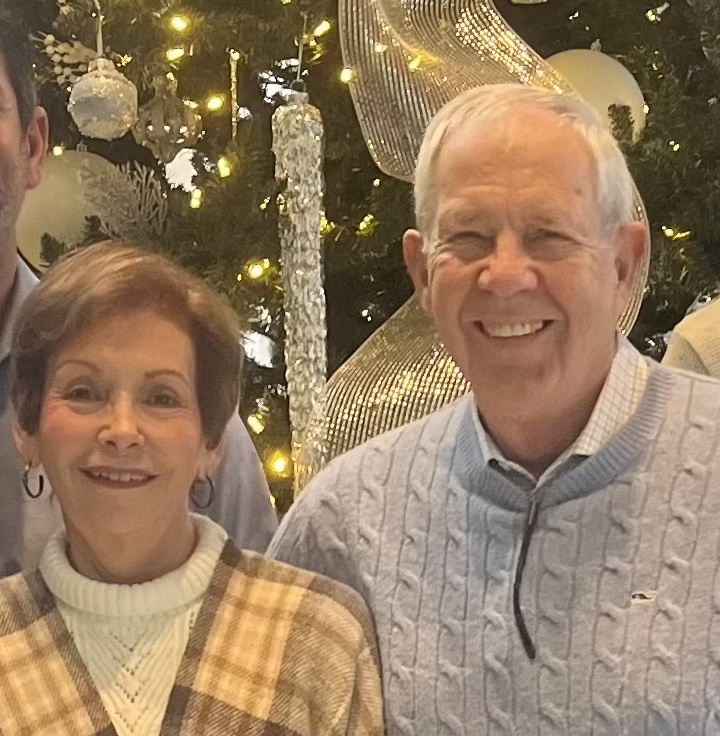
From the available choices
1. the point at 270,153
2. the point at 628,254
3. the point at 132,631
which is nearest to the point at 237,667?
the point at 132,631

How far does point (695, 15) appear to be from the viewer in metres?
1.99

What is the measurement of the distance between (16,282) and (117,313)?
0.56ft

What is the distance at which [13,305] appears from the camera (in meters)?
1.19

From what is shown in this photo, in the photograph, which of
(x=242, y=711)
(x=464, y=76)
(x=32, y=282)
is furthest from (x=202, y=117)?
(x=242, y=711)

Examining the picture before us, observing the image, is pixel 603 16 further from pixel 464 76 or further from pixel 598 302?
pixel 598 302

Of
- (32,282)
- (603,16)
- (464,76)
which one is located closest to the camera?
(32,282)

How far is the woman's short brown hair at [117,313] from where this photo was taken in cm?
112

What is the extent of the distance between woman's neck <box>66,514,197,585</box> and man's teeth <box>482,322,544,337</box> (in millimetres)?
393

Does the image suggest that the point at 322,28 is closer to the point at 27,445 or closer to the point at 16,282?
the point at 16,282

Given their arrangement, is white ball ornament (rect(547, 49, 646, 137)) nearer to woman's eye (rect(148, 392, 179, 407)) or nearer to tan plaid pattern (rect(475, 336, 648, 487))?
tan plaid pattern (rect(475, 336, 648, 487))

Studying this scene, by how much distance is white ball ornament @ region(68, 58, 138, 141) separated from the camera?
5.08 feet

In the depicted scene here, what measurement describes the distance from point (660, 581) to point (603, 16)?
1.46m

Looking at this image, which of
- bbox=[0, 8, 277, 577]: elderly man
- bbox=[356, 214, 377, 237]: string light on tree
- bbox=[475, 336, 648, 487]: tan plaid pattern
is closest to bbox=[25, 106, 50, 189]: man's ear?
bbox=[0, 8, 277, 577]: elderly man

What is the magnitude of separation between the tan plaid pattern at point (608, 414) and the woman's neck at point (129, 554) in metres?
0.35
